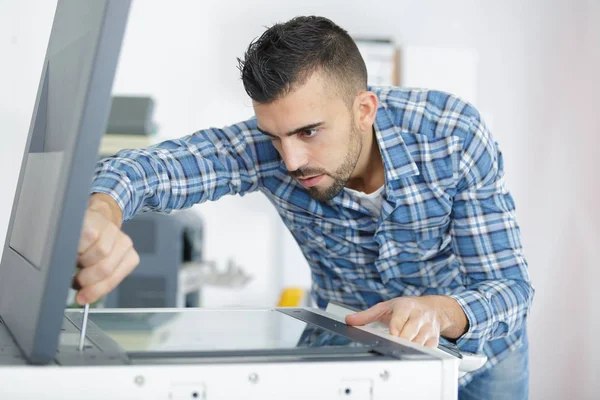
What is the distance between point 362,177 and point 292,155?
243 mm

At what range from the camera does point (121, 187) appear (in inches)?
37.1

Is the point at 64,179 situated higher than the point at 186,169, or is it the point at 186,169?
the point at 186,169

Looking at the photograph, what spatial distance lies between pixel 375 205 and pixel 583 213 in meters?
2.07

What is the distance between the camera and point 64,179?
0.57 m

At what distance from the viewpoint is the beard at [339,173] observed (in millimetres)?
1204

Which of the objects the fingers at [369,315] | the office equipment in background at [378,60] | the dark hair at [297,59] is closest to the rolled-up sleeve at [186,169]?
the dark hair at [297,59]

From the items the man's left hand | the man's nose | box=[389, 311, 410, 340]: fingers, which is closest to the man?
the man's nose

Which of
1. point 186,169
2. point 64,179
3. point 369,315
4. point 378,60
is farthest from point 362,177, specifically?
point 378,60

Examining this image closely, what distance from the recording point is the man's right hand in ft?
2.26

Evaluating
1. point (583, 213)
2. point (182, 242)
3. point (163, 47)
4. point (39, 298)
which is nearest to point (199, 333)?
point (39, 298)

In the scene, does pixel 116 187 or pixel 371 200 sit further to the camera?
pixel 371 200

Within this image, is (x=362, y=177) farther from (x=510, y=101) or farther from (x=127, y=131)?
(x=510, y=101)

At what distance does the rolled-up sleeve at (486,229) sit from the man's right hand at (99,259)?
2.05ft

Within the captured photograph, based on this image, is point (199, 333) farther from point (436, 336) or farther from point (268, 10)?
point (268, 10)
